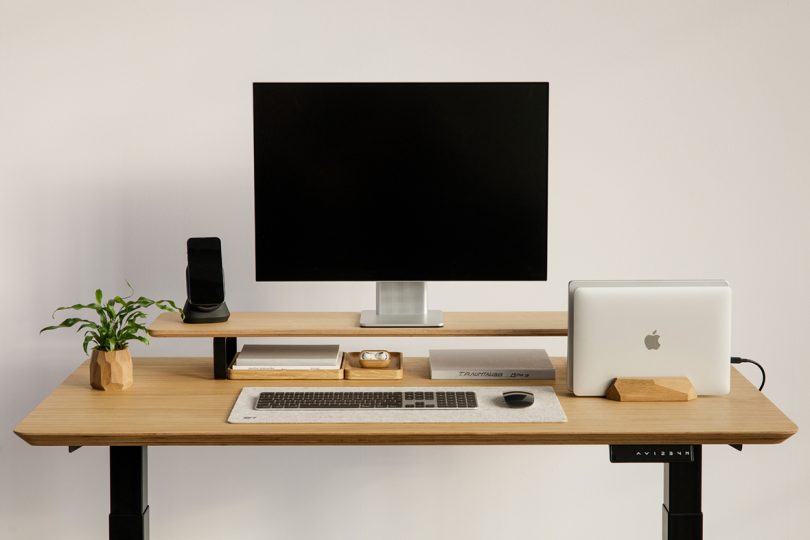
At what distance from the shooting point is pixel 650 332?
218cm

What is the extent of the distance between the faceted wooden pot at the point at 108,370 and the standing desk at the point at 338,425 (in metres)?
0.03

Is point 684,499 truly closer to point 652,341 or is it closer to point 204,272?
point 652,341

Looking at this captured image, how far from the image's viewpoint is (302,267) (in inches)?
94.9

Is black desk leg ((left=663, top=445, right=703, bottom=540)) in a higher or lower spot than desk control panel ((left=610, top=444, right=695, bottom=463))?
lower

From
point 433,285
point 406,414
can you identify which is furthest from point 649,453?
point 433,285

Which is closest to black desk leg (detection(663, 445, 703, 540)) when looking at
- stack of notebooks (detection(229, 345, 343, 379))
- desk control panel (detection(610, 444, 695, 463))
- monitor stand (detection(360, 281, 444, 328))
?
desk control panel (detection(610, 444, 695, 463))

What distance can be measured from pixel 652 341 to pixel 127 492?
1.24 meters

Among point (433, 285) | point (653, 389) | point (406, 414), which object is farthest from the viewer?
point (433, 285)

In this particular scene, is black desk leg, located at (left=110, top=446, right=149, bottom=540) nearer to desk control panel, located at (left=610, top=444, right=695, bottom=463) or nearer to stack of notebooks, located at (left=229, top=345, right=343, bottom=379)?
stack of notebooks, located at (left=229, top=345, right=343, bottom=379)

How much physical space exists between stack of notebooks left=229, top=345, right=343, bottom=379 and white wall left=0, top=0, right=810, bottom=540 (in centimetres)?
47

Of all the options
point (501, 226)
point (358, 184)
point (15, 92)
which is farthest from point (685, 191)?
point (15, 92)

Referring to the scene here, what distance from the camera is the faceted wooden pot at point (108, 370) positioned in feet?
7.46

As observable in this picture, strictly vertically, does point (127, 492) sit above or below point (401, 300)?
below

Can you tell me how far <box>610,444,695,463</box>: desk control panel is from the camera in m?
1.98
